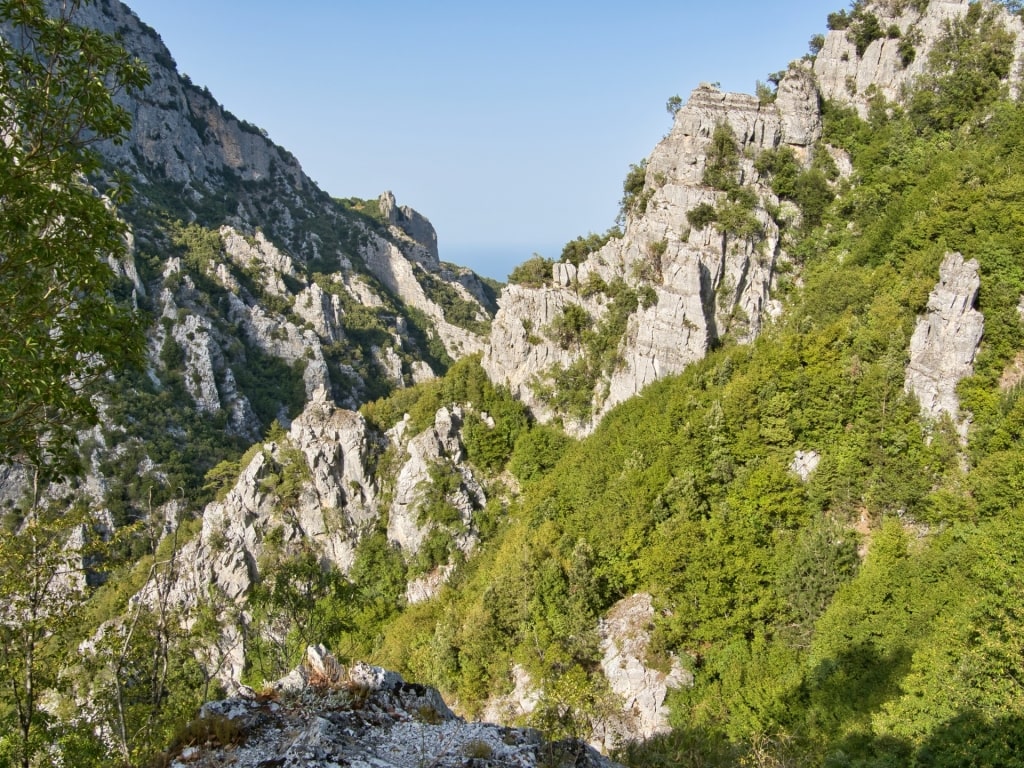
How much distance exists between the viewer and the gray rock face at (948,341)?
2617cm

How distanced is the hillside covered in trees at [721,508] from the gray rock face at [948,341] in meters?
0.23

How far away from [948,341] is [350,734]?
1122 inches

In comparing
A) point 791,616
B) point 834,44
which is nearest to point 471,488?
point 791,616

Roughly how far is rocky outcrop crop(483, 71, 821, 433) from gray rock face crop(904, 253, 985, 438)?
13.1 m

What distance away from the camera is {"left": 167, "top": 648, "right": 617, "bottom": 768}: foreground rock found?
9.86 m

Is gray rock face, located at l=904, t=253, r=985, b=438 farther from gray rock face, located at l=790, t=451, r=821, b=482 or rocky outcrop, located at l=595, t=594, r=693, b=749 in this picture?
rocky outcrop, located at l=595, t=594, r=693, b=749

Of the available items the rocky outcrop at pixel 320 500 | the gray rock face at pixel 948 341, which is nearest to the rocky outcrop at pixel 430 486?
the rocky outcrop at pixel 320 500

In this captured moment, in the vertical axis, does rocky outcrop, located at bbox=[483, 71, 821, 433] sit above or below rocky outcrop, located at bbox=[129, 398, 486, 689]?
above

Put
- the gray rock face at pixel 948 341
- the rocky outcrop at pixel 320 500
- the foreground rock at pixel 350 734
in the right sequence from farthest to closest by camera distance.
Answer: the rocky outcrop at pixel 320 500, the gray rock face at pixel 948 341, the foreground rock at pixel 350 734

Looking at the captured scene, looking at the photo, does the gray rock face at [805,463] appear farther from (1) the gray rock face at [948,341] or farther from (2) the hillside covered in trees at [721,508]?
(1) the gray rock face at [948,341]

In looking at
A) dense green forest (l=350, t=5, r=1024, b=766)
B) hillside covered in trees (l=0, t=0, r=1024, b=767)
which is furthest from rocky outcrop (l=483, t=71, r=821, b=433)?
dense green forest (l=350, t=5, r=1024, b=766)

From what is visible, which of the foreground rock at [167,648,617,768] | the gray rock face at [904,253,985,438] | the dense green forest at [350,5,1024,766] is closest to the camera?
the foreground rock at [167,648,617,768]

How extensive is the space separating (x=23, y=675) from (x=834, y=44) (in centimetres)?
5673

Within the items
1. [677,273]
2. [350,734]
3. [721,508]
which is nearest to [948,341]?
[721,508]
